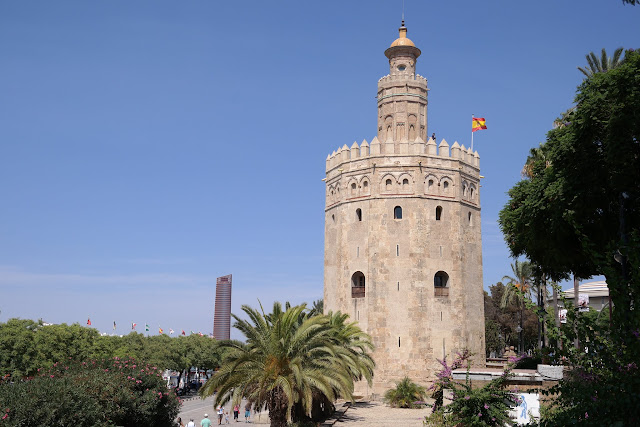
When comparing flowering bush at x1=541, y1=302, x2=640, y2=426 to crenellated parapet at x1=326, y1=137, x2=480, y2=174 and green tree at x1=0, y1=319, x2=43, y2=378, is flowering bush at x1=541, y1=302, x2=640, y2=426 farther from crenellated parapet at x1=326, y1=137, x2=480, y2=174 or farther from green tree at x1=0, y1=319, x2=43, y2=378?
green tree at x1=0, y1=319, x2=43, y2=378

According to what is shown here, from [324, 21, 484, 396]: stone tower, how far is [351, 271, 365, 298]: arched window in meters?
0.06

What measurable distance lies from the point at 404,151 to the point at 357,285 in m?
8.27

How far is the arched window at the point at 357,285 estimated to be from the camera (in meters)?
34.9

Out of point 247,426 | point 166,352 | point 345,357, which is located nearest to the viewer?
point 345,357

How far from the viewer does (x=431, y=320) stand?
33812 mm

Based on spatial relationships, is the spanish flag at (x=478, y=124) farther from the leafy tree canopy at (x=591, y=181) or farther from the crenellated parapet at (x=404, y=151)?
the leafy tree canopy at (x=591, y=181)

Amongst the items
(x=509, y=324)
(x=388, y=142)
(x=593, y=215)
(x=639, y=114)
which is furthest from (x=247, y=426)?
(x=509, y=324)

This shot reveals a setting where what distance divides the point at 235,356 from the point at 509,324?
39.9 metres

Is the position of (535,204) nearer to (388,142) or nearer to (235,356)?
(235,356)

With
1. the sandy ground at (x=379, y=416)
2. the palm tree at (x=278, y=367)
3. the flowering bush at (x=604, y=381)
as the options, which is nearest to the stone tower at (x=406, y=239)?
the sandy ground at (x=379, y=416)

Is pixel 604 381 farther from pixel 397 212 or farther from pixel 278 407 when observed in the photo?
pixel 397 212

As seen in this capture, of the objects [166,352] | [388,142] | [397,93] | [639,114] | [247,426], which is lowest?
[247,426]

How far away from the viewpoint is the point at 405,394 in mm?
31109

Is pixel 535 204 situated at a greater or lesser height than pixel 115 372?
greater
